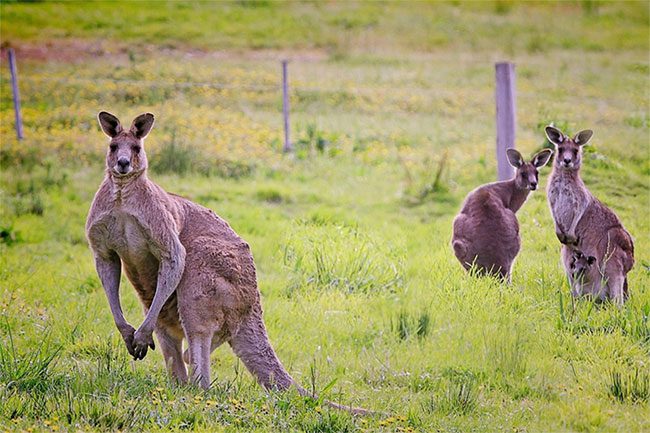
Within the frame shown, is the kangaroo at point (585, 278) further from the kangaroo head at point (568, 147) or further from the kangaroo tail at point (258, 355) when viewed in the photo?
the kangaroo tail at point (258, 355)

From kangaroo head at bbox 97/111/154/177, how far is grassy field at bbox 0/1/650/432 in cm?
124

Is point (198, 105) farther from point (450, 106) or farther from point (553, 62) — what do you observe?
point (553, 62)

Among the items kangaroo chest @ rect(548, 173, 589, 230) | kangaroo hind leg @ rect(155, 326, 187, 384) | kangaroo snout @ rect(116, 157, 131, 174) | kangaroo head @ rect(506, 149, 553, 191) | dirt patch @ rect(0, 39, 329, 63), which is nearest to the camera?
kangaroo snout @ rect(116, 157, 131, 174)

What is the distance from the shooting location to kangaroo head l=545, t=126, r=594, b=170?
890 cm

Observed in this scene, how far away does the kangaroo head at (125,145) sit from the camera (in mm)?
6238

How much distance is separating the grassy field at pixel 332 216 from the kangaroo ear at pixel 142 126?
1.51 m

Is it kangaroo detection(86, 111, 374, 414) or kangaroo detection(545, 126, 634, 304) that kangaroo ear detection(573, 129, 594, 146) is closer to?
kangaroo detection(545, 126, 634, 304)

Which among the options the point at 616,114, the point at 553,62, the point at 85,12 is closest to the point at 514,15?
the point at 553,62

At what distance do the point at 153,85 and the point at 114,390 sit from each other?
46.4 ft

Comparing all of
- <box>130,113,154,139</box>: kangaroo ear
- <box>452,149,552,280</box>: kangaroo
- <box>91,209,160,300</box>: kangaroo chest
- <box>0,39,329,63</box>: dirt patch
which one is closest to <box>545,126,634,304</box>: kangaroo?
<box>452,149,552,280</box>: kangaroo

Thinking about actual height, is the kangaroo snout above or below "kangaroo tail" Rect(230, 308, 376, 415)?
above

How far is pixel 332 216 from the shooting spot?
39.0ft

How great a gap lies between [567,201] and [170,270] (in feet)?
13.4

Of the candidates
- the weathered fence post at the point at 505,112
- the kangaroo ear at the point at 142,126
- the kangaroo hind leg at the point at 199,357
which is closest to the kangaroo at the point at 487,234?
the weathered fence post at the point at 505,112
